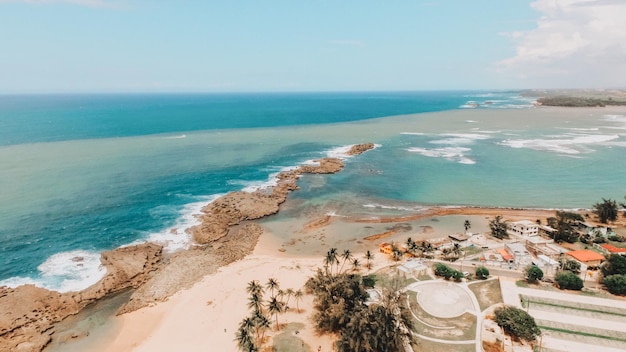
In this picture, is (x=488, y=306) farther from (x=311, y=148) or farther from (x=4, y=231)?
(x=311, y=148)

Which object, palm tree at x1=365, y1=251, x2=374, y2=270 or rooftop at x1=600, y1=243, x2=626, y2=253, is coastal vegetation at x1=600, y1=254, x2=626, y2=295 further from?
palm tree at x1=365, y1=251, x2=374, y2=270

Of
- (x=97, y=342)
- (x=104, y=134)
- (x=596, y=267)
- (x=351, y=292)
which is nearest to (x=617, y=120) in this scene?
(x=596, y=267)

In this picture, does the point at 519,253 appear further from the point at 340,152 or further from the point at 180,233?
the point at 340,152

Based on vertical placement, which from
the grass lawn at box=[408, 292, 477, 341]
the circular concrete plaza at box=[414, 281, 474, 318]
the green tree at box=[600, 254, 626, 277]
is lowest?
the grass lawn at box=[408, 292, 477, 341]

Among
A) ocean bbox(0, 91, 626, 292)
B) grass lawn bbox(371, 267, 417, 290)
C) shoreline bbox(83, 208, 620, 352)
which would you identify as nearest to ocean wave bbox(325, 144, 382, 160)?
ocean bbox(0, 91, 626, 292)

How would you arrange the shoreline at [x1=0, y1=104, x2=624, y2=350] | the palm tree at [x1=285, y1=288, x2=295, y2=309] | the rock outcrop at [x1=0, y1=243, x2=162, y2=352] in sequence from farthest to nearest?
the shoreline at [x1=0, y1=104, x2=624, y2=350]
the palm tree at [x1=285, y1=288, x2=295, y2=309]
the rock outcrop at [x1=0, y1=243, x2=162, y2=352]

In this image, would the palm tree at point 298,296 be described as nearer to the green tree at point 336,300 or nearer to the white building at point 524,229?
the green tree at point 336,300
